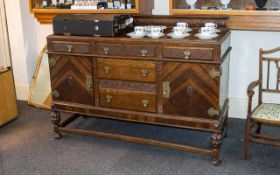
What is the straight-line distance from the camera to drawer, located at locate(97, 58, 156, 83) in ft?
9.64

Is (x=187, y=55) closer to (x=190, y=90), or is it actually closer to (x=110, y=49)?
(x=190, y=90)

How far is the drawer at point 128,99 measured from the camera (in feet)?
9.87

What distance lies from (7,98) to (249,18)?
2.44m

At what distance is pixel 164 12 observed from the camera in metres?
3.67

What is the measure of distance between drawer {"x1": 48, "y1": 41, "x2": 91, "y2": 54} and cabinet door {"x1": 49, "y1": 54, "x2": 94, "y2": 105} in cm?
5

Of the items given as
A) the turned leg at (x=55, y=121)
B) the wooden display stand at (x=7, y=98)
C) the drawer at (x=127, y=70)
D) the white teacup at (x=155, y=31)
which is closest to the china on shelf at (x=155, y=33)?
the white teacup at (x=155, y=31)

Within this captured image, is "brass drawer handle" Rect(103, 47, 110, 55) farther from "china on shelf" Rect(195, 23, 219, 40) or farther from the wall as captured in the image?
the wall

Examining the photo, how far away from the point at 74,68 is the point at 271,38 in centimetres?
181

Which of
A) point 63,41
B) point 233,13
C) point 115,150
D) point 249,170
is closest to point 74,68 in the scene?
point 63,41

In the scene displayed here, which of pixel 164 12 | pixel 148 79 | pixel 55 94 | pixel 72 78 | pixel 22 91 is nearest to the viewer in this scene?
pixel 148 79

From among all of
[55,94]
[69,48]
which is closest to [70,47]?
[69,48]

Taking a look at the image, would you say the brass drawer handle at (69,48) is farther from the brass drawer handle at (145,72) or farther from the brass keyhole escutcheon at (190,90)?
the brass keyhole escutcheon at (190,90)

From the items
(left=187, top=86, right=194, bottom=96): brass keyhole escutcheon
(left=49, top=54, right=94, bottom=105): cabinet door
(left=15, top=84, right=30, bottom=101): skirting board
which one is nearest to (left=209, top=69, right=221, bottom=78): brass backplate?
(left=187, top=86, right=194, bottom=96): brass keyhole escutcheon

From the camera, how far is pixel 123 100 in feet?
10.2
